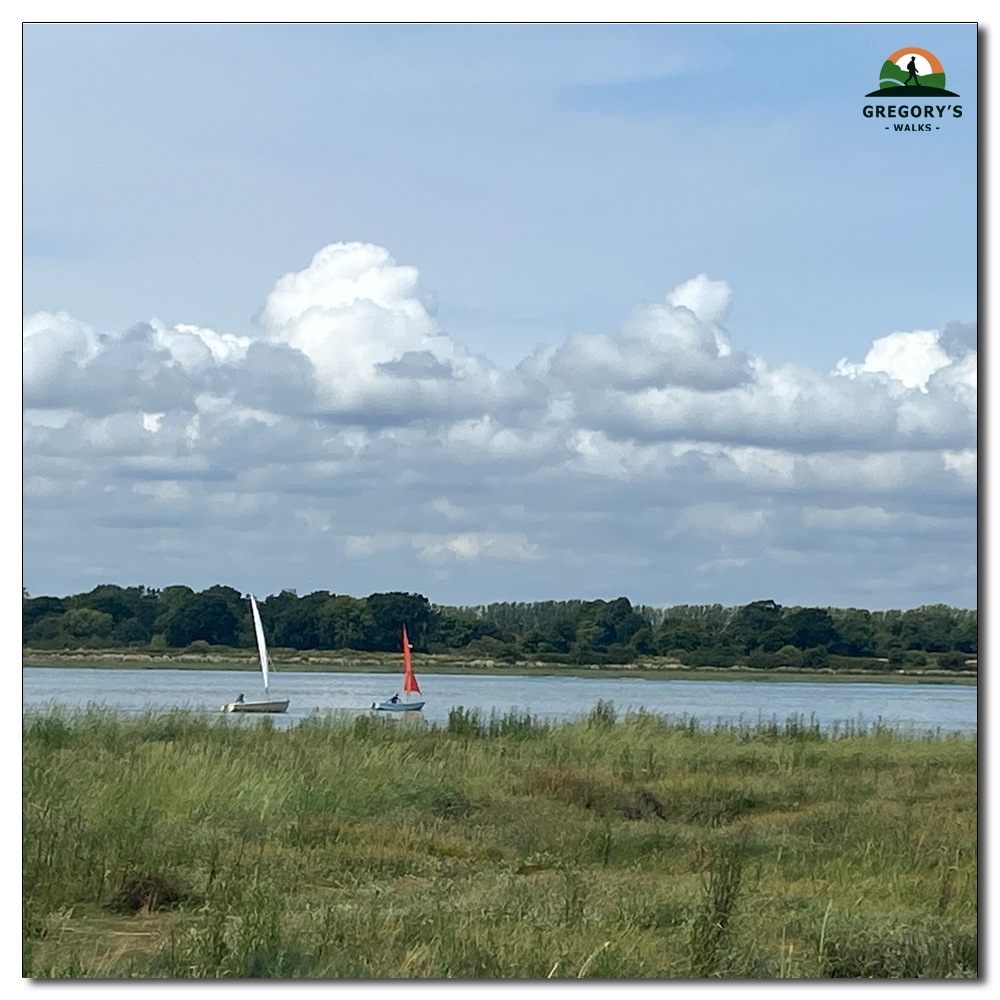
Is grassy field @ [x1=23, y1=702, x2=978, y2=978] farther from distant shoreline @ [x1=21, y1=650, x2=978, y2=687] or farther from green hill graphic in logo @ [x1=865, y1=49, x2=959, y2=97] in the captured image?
green hill graphic in logo @ [x1=865, y1=49, x2=959, y2=97]

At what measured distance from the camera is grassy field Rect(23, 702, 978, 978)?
686cm

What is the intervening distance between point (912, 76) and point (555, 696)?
12911mm

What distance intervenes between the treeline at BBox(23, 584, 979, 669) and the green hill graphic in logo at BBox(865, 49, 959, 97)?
9.76 feet

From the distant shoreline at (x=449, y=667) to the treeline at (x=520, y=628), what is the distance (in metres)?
0.15

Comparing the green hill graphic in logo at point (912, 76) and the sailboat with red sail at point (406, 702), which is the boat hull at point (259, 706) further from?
the green hill graphic in logo at point (912, 76)

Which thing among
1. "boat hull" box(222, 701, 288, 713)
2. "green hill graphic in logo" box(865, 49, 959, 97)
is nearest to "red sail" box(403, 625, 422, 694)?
"boat hull" box(222, 701, 288, 713)

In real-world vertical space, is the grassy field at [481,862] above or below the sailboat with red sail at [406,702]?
above

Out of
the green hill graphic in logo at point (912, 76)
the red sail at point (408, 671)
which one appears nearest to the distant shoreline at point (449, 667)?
the red sail at point (408, 671)

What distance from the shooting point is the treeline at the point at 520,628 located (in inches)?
358

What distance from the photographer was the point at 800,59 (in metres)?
7.92

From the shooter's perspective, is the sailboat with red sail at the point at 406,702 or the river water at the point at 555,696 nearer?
the river water at the point at 555,696

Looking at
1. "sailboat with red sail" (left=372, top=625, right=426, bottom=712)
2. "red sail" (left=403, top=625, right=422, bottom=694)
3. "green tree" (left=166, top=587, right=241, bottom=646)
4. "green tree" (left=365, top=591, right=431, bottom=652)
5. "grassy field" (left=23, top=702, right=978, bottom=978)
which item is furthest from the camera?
"sailboat with red sail" (left=372, top=625, right=426, bottom=712)

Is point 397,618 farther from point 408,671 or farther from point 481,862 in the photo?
point 408,671
